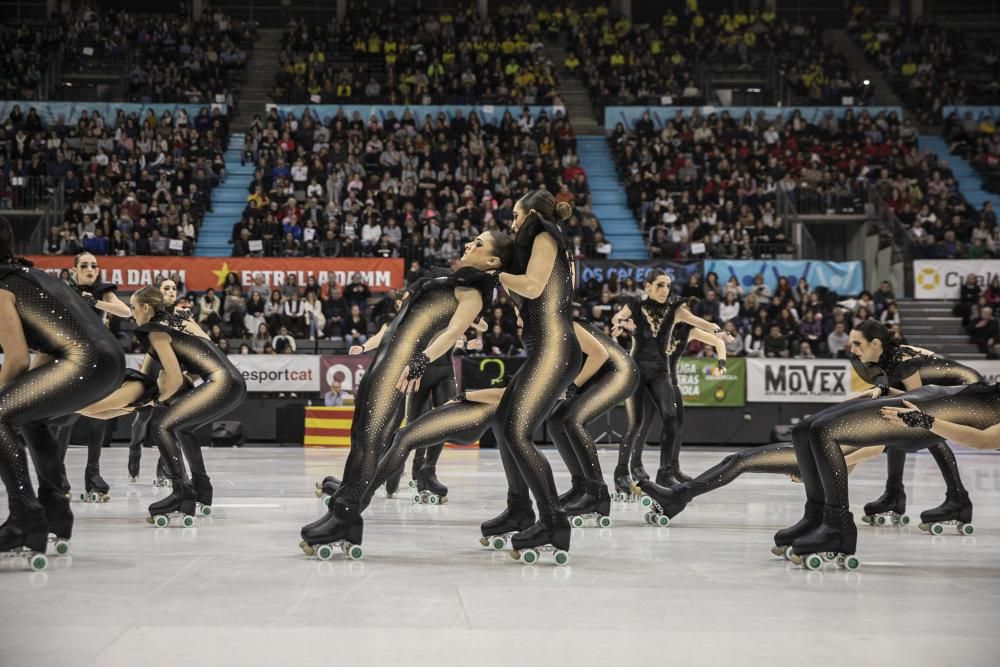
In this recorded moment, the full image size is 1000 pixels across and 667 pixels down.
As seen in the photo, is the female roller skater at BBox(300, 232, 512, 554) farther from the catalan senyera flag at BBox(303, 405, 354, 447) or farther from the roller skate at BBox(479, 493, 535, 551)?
the catalan senyera flag at BBox(303, 405, 354, 447)

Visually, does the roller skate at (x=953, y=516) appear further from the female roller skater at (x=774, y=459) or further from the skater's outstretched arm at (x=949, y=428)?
the skater's outstretched arm at (x=949, y=428)

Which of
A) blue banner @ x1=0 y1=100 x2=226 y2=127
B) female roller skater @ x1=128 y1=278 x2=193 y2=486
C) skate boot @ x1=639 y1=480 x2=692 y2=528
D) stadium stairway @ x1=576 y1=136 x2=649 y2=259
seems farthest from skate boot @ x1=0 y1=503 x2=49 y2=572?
blue banner @ x1=0 y1=100 x2=226 y2=127

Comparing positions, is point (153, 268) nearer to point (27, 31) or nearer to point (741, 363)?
point (741, 363)

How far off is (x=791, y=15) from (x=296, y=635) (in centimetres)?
3561

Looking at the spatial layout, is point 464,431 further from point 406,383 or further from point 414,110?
point 414,110

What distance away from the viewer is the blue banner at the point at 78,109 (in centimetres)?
2723

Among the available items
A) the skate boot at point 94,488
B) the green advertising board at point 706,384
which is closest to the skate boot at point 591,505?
the skate boot at point 94,488

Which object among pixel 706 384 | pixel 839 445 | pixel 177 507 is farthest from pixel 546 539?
pixel 706 384

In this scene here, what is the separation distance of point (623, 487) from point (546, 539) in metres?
4.01

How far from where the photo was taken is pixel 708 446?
63.0 ft

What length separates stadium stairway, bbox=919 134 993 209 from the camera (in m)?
27.8

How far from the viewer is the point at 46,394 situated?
213 inches

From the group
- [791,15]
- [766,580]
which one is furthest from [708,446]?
[791,15]

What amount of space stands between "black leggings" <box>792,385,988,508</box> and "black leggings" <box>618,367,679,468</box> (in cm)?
388
